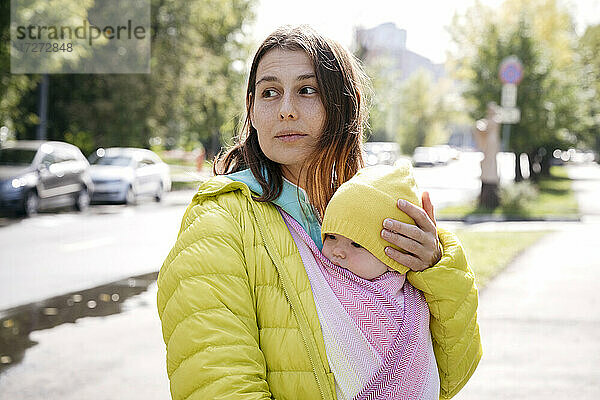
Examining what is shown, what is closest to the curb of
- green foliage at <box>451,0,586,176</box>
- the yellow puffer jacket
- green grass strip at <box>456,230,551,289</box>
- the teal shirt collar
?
green grass strip at <box>456,230,551,289</box>

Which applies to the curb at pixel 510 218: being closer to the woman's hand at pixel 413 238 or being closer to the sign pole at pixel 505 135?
the sign pole at pixel 505 135

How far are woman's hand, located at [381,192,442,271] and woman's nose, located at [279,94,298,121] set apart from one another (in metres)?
0.37

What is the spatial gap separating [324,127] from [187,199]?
2157cm

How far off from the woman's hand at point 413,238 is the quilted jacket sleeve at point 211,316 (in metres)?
0.38

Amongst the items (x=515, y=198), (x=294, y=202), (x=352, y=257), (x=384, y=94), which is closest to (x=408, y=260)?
(x=352, y=257)

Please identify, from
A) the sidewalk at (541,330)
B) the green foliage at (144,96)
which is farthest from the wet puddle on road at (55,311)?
the green foliage at (144,96)

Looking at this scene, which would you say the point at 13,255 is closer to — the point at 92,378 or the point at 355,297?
the point at 92,378

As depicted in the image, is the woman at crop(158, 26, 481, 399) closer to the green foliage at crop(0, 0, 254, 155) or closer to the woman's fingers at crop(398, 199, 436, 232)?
the woman's fingers at crop(398, 199, 436, 232)

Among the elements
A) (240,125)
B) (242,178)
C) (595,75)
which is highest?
(595,75)

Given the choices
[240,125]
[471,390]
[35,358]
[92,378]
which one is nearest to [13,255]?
[35,358]

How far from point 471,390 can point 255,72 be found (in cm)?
378

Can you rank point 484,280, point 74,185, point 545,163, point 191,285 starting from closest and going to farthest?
point 191,285 → point 484,280 → point 74,185 → point 545,163

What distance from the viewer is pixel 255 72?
80.0 inches

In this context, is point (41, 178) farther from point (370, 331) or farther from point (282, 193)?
point (370, 331)
